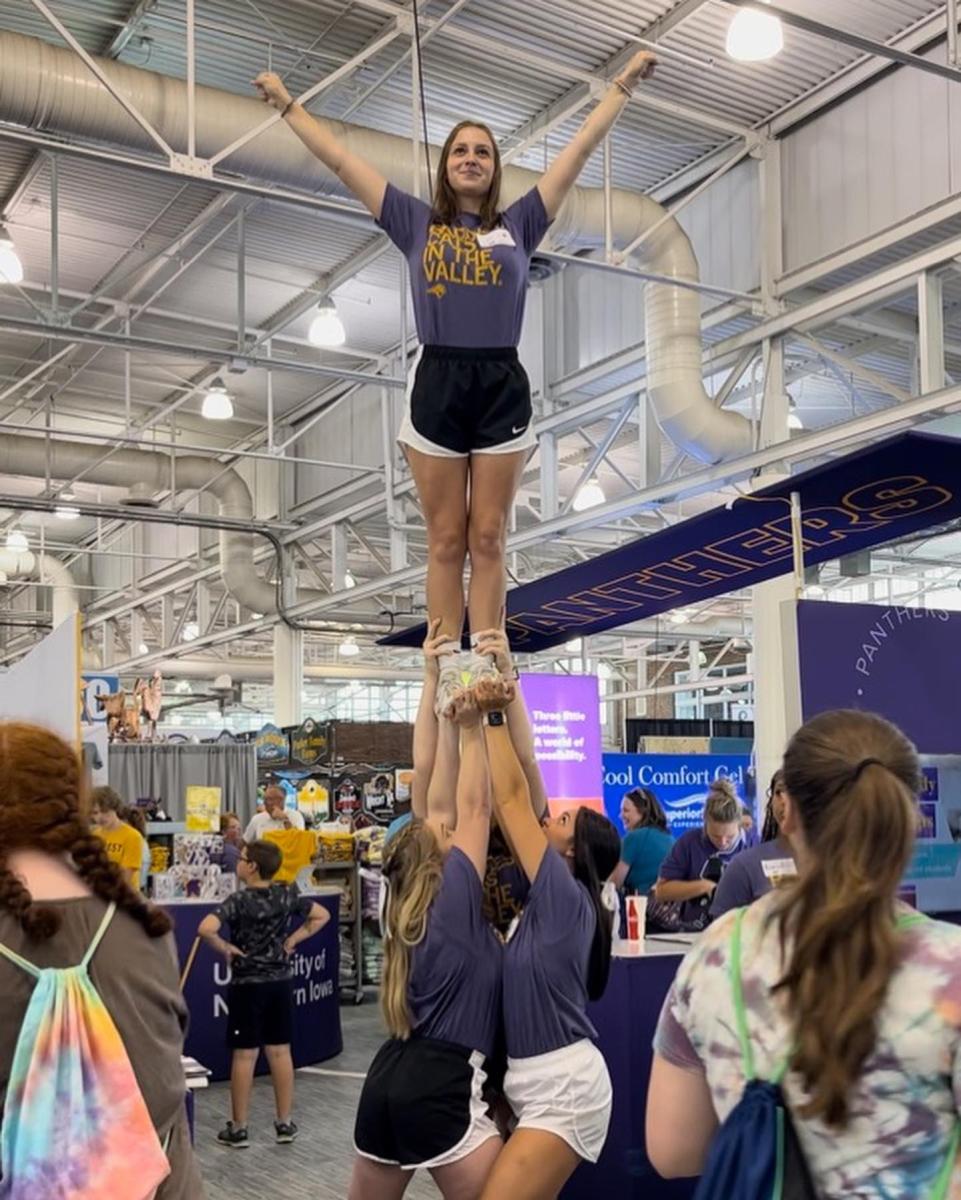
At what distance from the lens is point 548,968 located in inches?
109

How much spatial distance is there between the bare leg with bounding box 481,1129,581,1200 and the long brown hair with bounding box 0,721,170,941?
101cm

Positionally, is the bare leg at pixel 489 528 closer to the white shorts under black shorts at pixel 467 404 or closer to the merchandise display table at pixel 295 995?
the white shorts under black shorts at pixel 467 404

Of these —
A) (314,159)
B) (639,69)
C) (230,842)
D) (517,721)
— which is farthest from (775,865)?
(230,842)

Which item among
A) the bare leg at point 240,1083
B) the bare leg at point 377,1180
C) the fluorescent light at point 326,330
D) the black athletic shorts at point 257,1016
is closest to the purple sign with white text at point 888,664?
the bare leg at point 377,1180

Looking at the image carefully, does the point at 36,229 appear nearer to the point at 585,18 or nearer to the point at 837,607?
the point at 585,18

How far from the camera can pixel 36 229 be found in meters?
10.7

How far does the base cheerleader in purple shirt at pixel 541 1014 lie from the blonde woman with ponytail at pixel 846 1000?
117cm

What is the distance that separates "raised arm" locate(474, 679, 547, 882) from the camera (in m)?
2.78

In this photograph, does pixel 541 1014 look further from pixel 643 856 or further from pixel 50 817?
pixel 643 856

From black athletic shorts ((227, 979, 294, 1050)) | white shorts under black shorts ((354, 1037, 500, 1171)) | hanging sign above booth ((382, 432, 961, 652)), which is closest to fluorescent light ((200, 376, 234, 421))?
hanging sign above booth ((382, 432, 961, 652))

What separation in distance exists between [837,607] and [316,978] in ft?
14.9

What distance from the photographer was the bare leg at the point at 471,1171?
2682mm

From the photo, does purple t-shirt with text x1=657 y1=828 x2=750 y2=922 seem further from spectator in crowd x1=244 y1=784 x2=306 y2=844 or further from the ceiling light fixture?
spectator in crowd x1=244 y1=784 x2=306 y2=844

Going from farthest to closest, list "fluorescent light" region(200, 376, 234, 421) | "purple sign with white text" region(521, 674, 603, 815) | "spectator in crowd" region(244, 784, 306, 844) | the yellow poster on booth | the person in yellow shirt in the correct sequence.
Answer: "fluorescent light" region(200, 376, 234, 421), the yellow poster on booth, "purple sign with white text" region(521, 674, 603, 815), "spectator in crowd" region(244, 784, 306, 844), the person in yellow shirt
